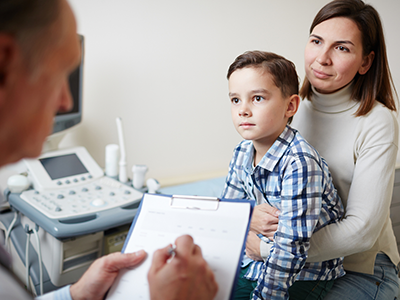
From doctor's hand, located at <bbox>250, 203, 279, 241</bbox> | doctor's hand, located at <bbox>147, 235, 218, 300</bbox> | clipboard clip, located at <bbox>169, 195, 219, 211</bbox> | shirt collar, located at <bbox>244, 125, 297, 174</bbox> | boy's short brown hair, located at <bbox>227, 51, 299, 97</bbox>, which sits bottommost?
doctor's hand, located at <bbox>250, 203, 279, 241</bbox>

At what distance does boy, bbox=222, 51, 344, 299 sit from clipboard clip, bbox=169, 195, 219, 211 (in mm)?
262

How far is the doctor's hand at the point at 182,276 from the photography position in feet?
1.89

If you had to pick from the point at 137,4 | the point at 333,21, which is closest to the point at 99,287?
the point at 333,21

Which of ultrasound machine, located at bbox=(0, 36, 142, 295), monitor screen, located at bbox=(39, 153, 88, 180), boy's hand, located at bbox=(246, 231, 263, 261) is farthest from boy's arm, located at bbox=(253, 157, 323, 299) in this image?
monitor screen, located at bbox=(39, 153, 88, 180)

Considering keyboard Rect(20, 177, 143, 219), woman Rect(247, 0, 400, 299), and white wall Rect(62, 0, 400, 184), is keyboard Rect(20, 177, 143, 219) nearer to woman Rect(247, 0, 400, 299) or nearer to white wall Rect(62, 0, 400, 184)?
white wall Rect(62, 0, 400, 184)

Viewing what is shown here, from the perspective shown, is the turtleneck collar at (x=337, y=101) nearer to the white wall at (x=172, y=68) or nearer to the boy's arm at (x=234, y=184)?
the boy's arm at (x=234, y=184)

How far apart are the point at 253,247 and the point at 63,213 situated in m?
0.69

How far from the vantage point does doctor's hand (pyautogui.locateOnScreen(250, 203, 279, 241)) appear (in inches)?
38.4

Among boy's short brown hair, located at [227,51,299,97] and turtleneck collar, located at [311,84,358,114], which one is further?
turtleneck collar, located at [311,84,358,114]

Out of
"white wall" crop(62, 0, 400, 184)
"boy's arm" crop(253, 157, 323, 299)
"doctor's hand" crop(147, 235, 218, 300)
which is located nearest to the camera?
"doctor's hand" crop(147, 235, 218, 300)

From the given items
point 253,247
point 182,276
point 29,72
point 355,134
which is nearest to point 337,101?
point 355,134

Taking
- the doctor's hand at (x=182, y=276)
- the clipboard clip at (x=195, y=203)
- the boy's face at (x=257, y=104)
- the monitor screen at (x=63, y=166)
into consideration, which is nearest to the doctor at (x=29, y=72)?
the doctor's hand at (x=182, y=276)

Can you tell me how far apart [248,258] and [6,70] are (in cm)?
92

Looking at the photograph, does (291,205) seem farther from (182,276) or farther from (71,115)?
(71,115)
